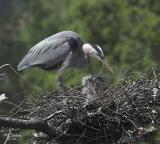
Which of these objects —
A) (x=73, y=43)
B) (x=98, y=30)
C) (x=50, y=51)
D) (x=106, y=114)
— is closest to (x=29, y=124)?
(x=106, y=114)

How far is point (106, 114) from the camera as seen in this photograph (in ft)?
30.5

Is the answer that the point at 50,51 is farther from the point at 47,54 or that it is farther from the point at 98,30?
the point at 98,30

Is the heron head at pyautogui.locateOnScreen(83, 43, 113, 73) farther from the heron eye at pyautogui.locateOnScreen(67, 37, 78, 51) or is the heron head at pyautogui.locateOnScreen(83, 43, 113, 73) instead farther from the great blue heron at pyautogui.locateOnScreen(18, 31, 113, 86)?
the heron eye at pyautogui.locateOnScreen(67, 37, 78, 51)

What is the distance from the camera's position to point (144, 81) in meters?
9.61

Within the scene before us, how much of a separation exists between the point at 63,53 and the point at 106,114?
4.47m

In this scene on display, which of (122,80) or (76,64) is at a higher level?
(122,80)

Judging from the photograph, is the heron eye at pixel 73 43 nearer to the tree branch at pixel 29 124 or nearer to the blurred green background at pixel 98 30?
the tree branch at pixel 29 124

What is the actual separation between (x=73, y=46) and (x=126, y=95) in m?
4.19

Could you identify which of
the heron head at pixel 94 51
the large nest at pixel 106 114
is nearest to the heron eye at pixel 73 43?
the heron head at pixel 94 51

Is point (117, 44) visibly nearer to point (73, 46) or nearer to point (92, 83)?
point (73, 46)

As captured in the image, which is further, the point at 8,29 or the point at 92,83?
the point at 8,29

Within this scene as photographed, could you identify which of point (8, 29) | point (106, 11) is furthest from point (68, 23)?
point (8, 29)

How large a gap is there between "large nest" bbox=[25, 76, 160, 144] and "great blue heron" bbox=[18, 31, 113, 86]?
3.82 m

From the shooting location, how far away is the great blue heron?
13438mm
